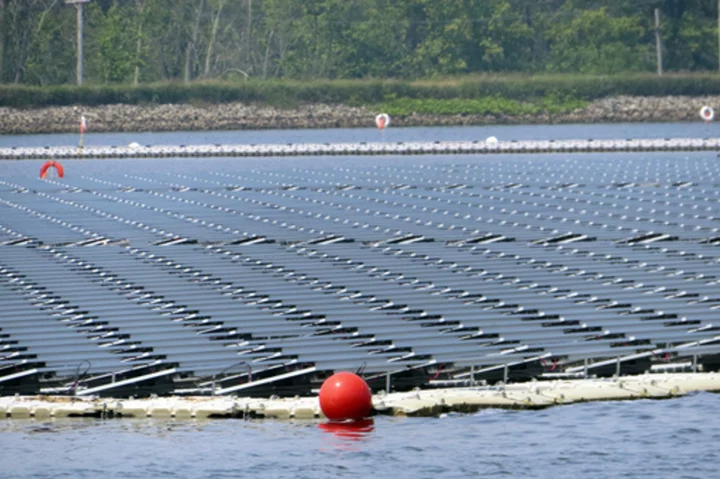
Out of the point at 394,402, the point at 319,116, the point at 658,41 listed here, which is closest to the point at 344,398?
the point at 394,402

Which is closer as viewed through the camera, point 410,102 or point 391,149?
point 391,149

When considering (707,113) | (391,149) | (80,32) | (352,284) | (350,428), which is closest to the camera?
(350,428)

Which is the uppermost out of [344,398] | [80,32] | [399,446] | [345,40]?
[345,40]

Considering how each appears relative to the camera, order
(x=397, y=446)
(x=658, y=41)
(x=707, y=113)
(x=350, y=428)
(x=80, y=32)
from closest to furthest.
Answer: (x=397, y=446) → (x=350, y=428) → (x=707, y=113) → (x=80, y=32) → (x=658, y=41)

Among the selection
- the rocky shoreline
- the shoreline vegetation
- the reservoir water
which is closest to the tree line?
the shoreline vegetation

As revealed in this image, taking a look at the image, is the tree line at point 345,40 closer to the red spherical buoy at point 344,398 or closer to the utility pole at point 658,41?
the utility pole at point 658,41

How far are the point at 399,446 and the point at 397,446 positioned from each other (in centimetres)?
3

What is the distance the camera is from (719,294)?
3722 cm

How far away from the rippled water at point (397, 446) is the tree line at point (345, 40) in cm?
12190

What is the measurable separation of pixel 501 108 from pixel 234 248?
95.3 m

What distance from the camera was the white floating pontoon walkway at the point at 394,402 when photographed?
26.8 m

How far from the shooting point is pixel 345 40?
151m

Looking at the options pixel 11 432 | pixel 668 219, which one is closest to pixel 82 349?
pixel 11 432

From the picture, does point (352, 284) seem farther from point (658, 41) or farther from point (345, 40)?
point (345, 40)
